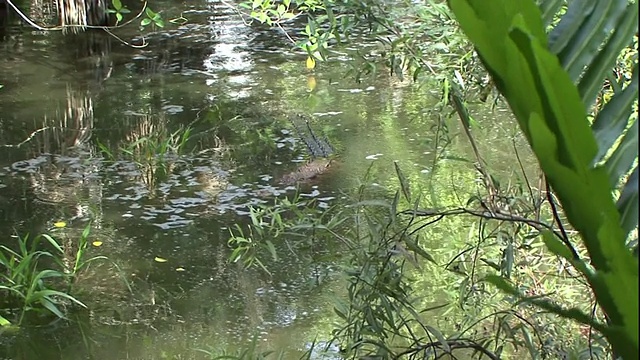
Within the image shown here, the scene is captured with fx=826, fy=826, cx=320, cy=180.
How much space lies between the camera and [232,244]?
3.30m

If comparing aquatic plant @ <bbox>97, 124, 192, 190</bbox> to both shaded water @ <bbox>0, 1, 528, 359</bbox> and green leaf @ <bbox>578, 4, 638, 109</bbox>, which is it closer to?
shaded water @ <bbox>0, 1, 528, 359</bbox>

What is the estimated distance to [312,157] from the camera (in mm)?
4082

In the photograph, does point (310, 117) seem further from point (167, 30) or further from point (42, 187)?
point (167, 30)

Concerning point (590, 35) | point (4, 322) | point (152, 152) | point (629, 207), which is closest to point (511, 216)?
point (590, 35)

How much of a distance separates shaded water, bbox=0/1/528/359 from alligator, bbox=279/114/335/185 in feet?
0.17

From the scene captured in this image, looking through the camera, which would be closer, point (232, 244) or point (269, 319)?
point (269, 319)

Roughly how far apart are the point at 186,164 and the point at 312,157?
2.04ft

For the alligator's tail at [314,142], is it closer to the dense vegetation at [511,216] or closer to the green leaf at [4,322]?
the dense vegetation at [511,216]

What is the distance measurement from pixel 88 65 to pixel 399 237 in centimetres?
460

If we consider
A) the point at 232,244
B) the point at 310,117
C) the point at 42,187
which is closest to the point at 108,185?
the point at 42,187

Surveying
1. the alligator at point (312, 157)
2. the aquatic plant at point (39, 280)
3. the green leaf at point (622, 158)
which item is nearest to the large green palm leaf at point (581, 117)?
the green leaf at point (622, 158)

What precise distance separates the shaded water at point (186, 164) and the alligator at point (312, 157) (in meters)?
0.05

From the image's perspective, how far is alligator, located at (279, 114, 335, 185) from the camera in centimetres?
388

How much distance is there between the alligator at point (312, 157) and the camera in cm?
388
